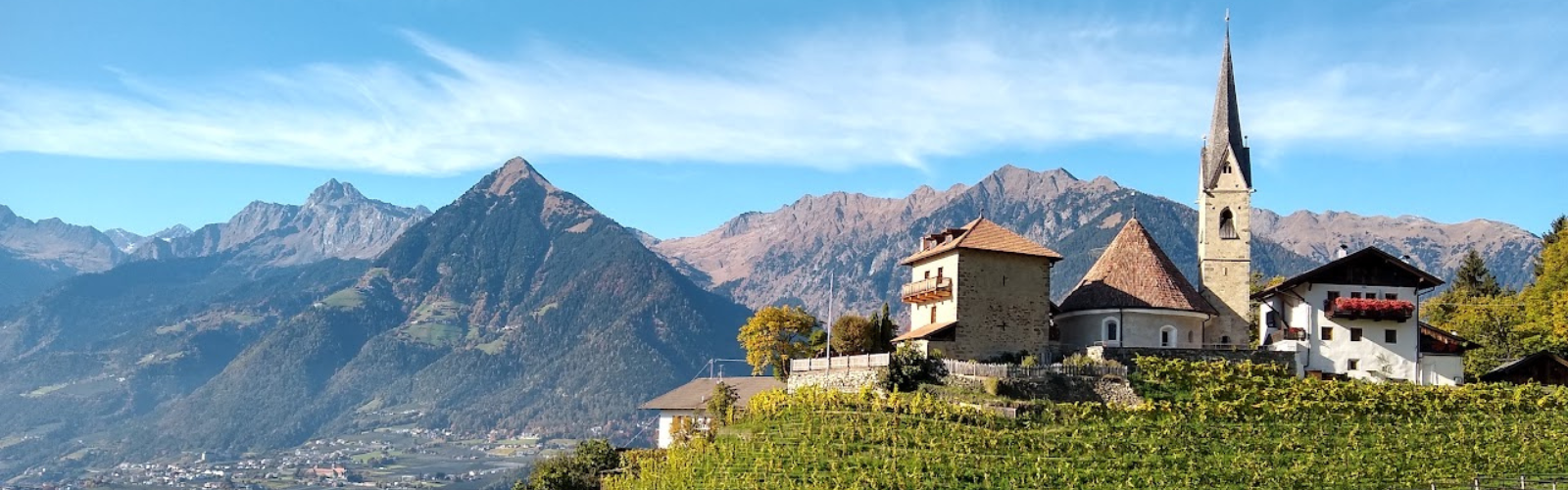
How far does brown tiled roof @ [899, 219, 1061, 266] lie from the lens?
59.7 metres

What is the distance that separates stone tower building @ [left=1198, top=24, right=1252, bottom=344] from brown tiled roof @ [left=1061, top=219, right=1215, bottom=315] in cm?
138

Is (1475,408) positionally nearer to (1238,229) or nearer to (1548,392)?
(1548,392)

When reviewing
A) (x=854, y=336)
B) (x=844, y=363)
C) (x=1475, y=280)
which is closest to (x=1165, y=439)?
(x=844, y=363)

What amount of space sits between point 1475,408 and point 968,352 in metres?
19.3

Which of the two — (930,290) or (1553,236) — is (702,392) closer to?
(930,290)

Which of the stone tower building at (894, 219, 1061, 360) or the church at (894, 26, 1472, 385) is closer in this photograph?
the stone tower building at (894, 219, 1061, 360)

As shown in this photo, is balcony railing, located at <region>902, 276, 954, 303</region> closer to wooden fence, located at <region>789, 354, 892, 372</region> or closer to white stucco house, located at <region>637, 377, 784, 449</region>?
wooden fence, located at <region>789, 354, 892, 372</region>

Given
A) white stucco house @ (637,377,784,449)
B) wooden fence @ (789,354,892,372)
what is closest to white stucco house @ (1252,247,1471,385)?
wooden fence @ (789,354,892,372)

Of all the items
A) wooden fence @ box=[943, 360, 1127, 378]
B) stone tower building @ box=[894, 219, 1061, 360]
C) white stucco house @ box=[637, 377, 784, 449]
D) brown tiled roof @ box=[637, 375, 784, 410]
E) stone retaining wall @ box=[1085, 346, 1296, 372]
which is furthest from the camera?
brown tiled roof @ box=[637, 375, 784, 410]

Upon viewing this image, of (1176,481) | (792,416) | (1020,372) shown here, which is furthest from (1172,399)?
(792,416)

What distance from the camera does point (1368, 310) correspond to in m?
61.3

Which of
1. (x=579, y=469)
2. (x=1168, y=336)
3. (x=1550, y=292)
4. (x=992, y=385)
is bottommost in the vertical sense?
(x=579, y=469)

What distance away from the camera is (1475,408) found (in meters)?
56.2

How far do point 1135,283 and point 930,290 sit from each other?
881 cm
